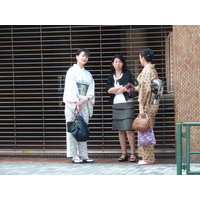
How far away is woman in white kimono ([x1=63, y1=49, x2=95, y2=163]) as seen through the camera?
844cm

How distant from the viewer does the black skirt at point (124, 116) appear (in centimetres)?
848

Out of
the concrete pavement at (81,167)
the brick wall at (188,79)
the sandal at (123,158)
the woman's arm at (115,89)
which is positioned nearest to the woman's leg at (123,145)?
the sandal at (123,158)

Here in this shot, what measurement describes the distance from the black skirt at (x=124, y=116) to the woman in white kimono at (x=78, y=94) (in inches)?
19.7

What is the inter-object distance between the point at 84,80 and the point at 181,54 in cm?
182

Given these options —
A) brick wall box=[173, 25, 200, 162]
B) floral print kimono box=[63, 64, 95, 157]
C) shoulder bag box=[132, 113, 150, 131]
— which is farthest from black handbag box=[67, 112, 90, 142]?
brick wall box=[173, 25, 200, 162]

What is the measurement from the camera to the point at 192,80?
856cm

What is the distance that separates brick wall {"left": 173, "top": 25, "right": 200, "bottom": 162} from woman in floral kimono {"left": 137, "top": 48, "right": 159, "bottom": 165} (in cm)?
61

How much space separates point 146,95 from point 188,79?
0.96 m

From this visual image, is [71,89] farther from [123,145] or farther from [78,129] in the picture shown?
[123,145]

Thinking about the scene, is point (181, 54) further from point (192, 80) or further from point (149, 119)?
point (149, 119)

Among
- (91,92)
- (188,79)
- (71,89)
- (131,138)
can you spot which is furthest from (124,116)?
(188,79)

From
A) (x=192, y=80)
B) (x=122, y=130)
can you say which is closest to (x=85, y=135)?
(x=122, y=130)

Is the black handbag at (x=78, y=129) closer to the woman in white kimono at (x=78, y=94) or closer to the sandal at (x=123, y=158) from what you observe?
the woman in white kimono at (x=78, y=94)

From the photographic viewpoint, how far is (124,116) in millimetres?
8516
